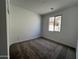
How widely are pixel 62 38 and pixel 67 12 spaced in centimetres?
163

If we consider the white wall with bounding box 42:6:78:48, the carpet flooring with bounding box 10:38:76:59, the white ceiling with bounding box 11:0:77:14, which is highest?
the white ceiling with bounding box 11:0:77:14

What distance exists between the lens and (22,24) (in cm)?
475

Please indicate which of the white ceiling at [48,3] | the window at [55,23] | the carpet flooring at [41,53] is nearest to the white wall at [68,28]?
the window at [55,23]

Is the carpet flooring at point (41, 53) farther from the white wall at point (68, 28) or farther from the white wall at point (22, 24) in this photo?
the white wall at point (22, 24)

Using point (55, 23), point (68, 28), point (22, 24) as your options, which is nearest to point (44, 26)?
point (55, 23)

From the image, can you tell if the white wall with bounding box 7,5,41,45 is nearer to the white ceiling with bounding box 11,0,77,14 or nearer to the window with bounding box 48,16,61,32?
the white ceiling with bounding box 11,0,77,14

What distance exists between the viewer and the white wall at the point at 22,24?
4.10 m

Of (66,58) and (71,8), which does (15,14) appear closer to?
(71,8)

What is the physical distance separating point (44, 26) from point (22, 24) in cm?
227

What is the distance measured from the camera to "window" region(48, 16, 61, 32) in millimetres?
4645

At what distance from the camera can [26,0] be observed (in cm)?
338

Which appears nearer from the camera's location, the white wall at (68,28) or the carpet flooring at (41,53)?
the carpet flooring at (41,53)

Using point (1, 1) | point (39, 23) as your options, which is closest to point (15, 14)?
point (39, 23)

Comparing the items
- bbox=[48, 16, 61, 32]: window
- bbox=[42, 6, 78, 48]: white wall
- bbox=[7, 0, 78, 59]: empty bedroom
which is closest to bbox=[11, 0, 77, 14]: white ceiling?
bbox=[7, 0, 78, 59]: empty bedroom
